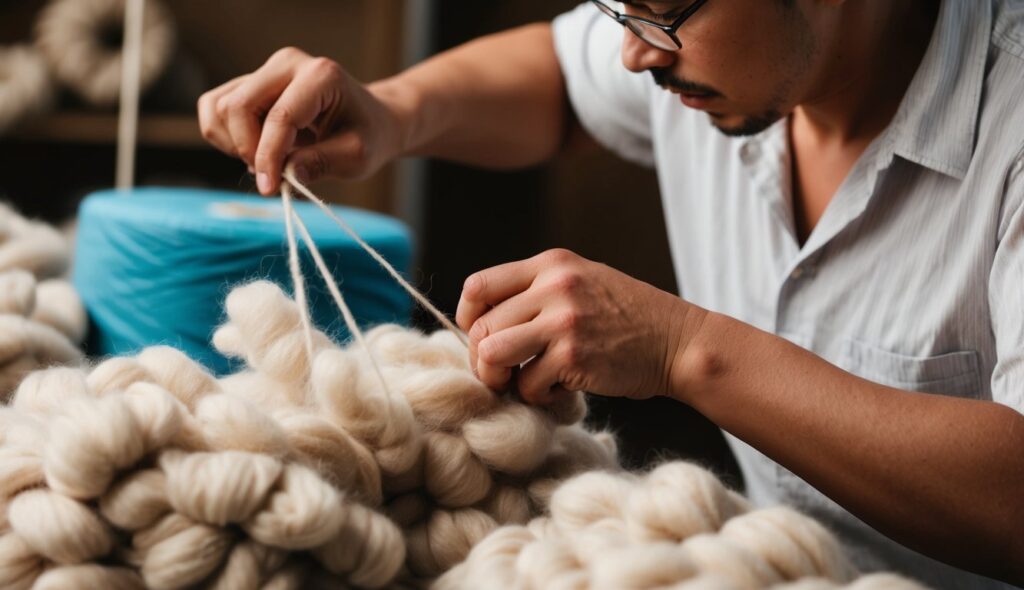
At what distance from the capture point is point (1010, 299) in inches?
31.0

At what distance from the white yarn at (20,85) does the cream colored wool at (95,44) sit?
0.05m

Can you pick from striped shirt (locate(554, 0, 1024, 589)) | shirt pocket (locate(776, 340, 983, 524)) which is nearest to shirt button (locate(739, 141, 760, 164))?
striped shirt (locate(554, 0, 1024, 589))

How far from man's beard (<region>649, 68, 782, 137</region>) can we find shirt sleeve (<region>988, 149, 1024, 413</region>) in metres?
0.22

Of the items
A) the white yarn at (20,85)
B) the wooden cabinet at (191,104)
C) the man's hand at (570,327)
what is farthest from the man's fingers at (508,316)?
the white yarn at (20,85)

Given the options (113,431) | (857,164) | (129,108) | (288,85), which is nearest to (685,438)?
(129,108)

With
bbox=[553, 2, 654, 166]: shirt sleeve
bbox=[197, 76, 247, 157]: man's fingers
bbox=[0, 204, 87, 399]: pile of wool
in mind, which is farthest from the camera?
bbox=[553, 2, 654, 166]: shirt sleeve

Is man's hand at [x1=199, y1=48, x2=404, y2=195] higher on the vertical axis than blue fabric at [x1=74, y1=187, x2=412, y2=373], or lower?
higher

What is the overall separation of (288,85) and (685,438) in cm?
188

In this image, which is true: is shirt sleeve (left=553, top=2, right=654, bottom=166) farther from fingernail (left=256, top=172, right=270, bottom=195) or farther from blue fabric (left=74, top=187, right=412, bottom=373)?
fingernail (left=256, top=172, right=270, bottom=195)

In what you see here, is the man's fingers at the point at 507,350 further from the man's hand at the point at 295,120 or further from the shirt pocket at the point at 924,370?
the shirt pocket at the point at 924,370

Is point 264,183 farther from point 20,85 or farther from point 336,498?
point 20,85

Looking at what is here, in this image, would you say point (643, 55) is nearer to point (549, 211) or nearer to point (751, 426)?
point (751, 426)

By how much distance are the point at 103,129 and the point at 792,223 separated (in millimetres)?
1793

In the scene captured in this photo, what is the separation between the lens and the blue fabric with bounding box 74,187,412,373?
1.11 m
